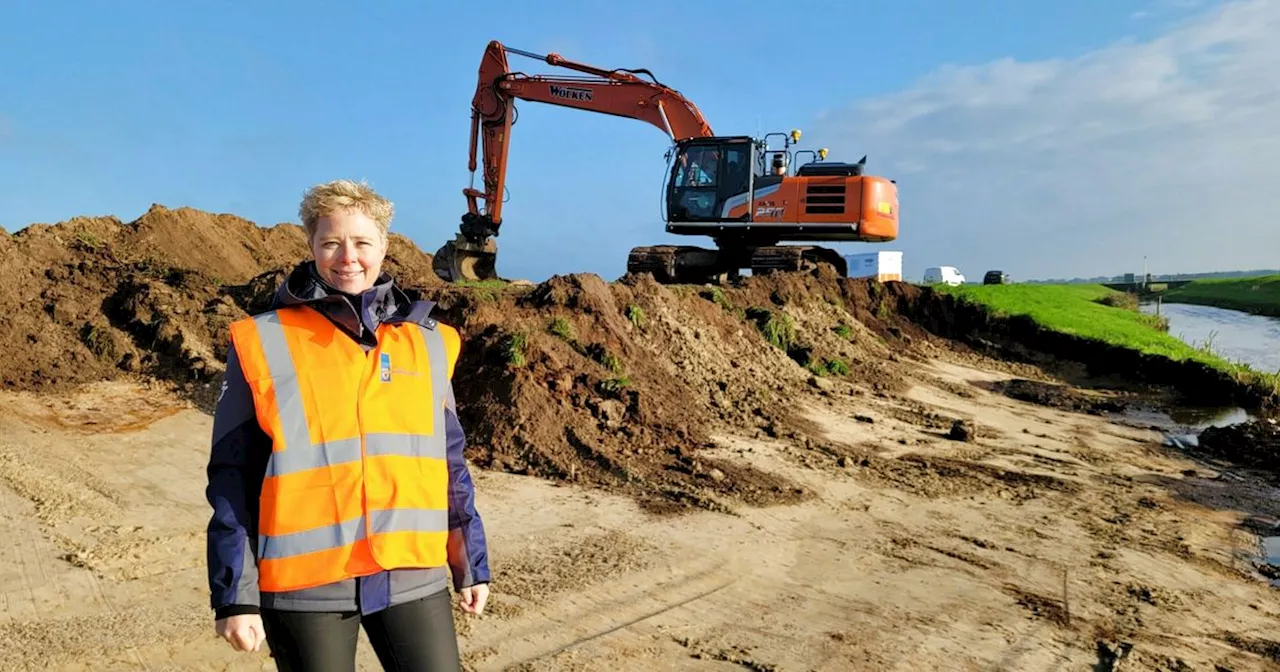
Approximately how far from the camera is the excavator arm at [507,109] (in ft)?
50.1

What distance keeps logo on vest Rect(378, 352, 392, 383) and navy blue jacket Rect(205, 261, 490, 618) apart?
5 cm

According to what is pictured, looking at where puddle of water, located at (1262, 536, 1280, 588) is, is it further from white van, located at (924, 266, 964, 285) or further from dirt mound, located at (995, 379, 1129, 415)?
white van, located at (924, 266, 964, 285)

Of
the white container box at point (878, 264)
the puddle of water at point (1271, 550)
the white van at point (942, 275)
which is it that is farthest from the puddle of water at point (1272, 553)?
the white van at point (942, 275)

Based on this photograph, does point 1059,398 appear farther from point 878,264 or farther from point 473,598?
point 473,598

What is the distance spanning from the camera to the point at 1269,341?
27438 mm

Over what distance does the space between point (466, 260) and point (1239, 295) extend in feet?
150

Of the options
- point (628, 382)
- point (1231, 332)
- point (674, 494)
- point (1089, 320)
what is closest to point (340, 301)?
point (674, 494)

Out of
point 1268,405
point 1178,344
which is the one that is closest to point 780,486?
point 1268,405

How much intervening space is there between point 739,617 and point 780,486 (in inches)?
102

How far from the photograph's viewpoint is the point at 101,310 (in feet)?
31.8

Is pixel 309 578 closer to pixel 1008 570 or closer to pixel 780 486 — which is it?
pixel 1008 570

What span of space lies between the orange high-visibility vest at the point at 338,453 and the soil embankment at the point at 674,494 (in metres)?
2.05

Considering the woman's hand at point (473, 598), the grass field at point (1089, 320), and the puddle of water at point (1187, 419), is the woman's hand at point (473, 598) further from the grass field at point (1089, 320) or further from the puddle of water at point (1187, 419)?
the grass field at point (1089, 320)

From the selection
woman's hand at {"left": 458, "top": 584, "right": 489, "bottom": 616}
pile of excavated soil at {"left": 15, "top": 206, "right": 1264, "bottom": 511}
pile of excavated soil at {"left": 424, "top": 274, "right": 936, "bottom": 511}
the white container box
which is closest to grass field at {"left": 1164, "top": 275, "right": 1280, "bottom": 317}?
the white container box
